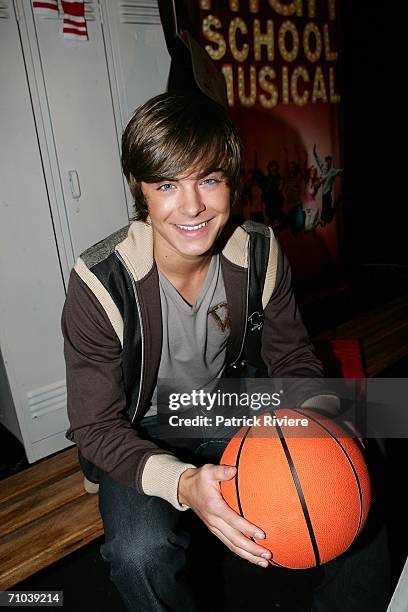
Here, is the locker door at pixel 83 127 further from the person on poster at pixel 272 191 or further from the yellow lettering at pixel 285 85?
the yellow lettering at pixel 285 85

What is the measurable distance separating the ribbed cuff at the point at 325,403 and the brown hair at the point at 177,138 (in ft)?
2.12

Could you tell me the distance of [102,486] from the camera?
1.27 m

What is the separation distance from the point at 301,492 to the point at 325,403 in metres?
0.35

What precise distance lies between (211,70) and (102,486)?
7.46 feet

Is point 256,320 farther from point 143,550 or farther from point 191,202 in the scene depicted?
point 143,550

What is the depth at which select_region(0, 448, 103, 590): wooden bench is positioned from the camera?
1653 mm

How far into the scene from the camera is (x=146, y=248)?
4.37 ft

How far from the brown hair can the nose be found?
0.05 meters

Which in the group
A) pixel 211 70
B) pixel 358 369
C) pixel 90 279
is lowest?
pixel 358 369

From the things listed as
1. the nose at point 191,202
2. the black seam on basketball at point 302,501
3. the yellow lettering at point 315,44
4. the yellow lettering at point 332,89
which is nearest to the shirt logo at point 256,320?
the nose at point 191,202

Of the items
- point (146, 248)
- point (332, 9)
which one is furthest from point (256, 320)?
point (332, 9)

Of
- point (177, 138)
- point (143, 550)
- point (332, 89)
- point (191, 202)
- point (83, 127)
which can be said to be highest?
point (332, 89)

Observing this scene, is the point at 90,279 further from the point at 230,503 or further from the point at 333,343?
the point at 333,343

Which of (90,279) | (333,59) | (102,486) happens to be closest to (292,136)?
(333,59)
